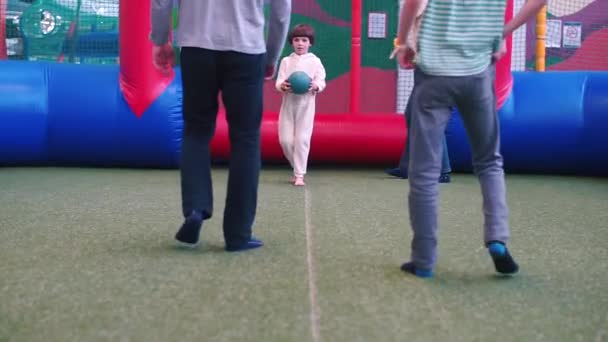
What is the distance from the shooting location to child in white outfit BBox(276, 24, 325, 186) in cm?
513

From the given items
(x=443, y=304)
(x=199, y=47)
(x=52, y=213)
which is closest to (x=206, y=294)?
(x=443, y=304)

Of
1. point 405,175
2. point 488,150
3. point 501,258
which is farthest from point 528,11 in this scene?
point 405,175

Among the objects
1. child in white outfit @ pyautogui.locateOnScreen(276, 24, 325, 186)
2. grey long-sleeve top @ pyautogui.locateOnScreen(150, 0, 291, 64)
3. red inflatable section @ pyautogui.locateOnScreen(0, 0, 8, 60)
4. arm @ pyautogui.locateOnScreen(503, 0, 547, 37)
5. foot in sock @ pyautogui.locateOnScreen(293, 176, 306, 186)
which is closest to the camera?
arm @ pyautogui.locateOnScreen(503, 0, 547, 37)

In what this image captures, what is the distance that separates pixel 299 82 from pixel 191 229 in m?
2.49

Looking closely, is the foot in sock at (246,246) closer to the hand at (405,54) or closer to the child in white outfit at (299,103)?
the hand at (405,54)

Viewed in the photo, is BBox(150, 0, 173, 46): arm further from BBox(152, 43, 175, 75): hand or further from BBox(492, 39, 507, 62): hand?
BBox(492, 39, 507, 62): hand

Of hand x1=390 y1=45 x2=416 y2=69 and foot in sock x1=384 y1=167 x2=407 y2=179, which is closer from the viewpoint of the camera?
hand x1=390 y1=45 x2=416 y2=69

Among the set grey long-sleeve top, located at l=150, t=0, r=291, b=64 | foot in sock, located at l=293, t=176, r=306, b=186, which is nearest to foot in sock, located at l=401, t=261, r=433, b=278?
grey long-sleeve top, located at l=150, t=0, r=291, b=64

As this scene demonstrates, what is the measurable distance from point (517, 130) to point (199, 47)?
11.8 feet

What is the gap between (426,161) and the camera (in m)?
2.38

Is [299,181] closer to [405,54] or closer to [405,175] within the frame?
[405,175]

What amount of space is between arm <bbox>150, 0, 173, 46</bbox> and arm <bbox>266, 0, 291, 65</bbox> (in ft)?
1.27

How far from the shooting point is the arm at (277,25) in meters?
2.74

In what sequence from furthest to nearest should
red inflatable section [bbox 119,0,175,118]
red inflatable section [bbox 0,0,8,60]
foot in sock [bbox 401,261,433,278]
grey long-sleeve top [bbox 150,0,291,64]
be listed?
red inflatable section [bbox 0,0,8,60] < red inflatable section [bbox 119,0,175,118] < grey long-sleeve top [bbox 150,0,291,64] < foot in sock [bbox 401,261,433,278]
